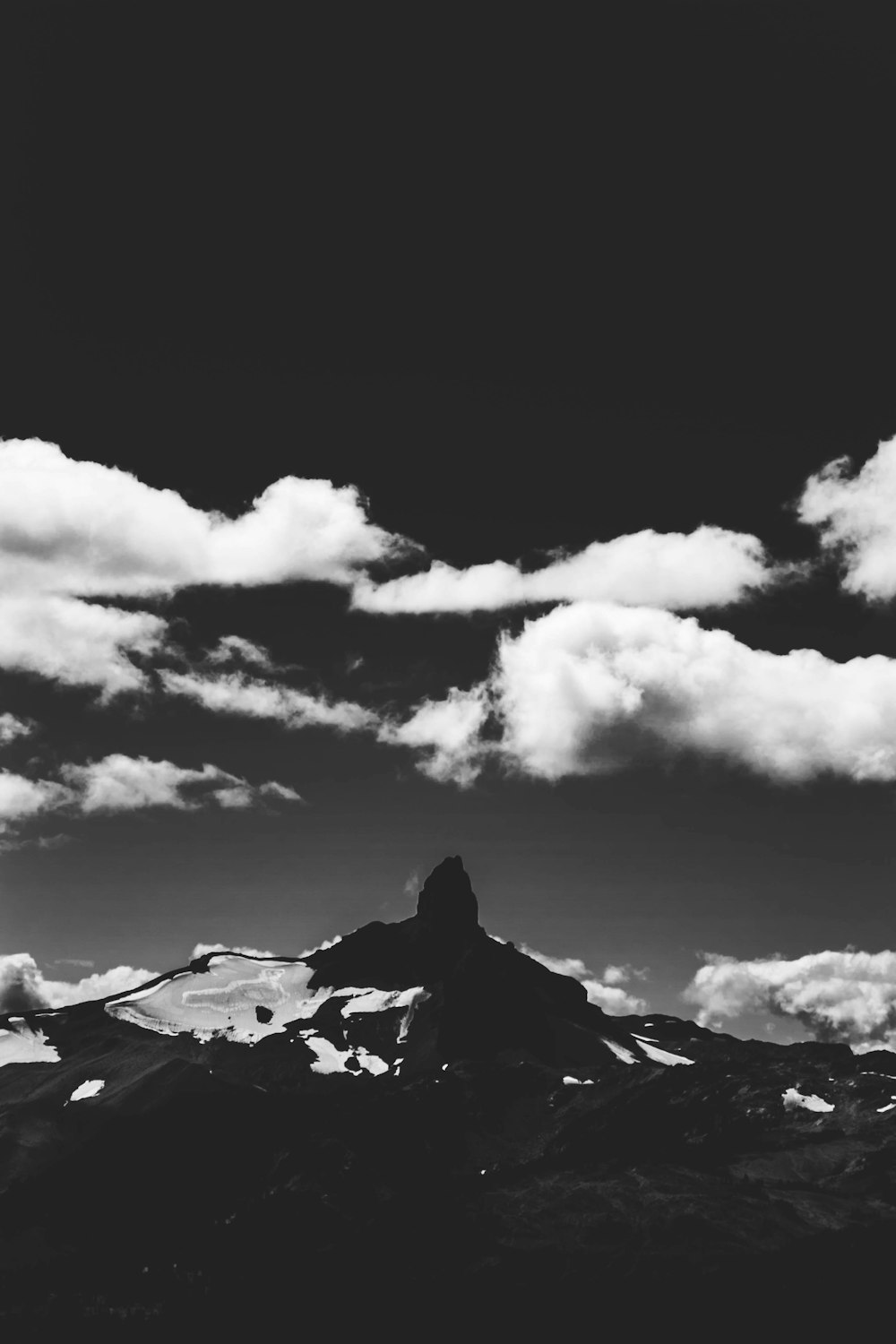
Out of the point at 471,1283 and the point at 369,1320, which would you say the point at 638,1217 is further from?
the point at 369,1320

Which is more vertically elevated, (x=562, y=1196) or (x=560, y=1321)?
(x=562, y=1196)

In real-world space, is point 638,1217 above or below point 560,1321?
above

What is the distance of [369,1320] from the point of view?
167625 mm

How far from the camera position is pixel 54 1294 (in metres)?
166

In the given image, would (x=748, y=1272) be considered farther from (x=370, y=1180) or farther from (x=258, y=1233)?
(x=258, y=1233)

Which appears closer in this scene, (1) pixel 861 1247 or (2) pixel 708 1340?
(2) pixel 708 1340

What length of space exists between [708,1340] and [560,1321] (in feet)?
71.9

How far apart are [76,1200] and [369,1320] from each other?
61.7 metres

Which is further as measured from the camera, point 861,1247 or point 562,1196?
point 562,1196

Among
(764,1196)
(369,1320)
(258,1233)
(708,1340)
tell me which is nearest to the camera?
(708,1340)

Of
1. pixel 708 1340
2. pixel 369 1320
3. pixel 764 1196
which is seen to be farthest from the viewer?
pixel 764 1196

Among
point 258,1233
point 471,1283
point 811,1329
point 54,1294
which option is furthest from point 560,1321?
point 54,1294

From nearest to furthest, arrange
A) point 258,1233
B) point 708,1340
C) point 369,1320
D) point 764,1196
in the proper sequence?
point 708,1340, point 369,1320, point 258,1233, point 764,1196

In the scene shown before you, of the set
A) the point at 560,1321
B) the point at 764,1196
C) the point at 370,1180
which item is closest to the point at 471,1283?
the point at 560,1321
